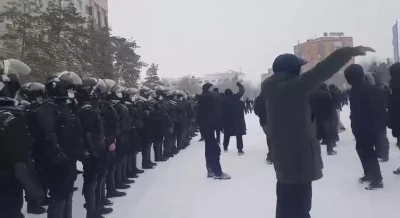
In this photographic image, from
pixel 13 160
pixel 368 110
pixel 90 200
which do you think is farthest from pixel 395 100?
pixel 13 160

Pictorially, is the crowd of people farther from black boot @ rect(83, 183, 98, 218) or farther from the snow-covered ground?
the snow-covered ground

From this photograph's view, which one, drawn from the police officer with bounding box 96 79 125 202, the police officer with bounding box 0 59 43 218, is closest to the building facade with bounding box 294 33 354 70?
the police officer with bounding box 96 79 125 202

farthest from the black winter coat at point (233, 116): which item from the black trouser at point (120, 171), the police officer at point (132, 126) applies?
the black trouser at point (120, 171)

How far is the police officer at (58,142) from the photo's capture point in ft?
14.7

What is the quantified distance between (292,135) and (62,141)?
2.49 meters

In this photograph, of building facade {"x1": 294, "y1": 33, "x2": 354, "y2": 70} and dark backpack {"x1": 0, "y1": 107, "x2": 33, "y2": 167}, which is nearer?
dark backpack {"x1": 0, "y1": 107, "x2": 33, "y2": 167}

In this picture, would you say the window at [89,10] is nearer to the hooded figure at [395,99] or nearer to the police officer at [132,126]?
the police officer at [132,126]

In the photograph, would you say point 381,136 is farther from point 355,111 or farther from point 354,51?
point 354,51

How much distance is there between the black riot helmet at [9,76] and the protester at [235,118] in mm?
8126

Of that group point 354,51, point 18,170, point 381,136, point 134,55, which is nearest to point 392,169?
point 381,136

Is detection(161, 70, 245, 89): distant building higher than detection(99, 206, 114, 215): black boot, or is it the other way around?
detection(161, 70, 245, 89): distant building

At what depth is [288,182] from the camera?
3.65m

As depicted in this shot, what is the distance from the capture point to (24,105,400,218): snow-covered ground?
5914mm

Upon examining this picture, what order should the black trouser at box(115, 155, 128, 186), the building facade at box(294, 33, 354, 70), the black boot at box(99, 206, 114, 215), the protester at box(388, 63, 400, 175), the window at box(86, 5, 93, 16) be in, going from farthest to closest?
the building facade at box(294, 33, 354, 70) < the window at box(86, 5, 93, 16) < the black trouser at box(115, 155, 128, 186) < the protester at box(388, 63, 400, 175) < the black boot at box(99, 206, 114, 215)
